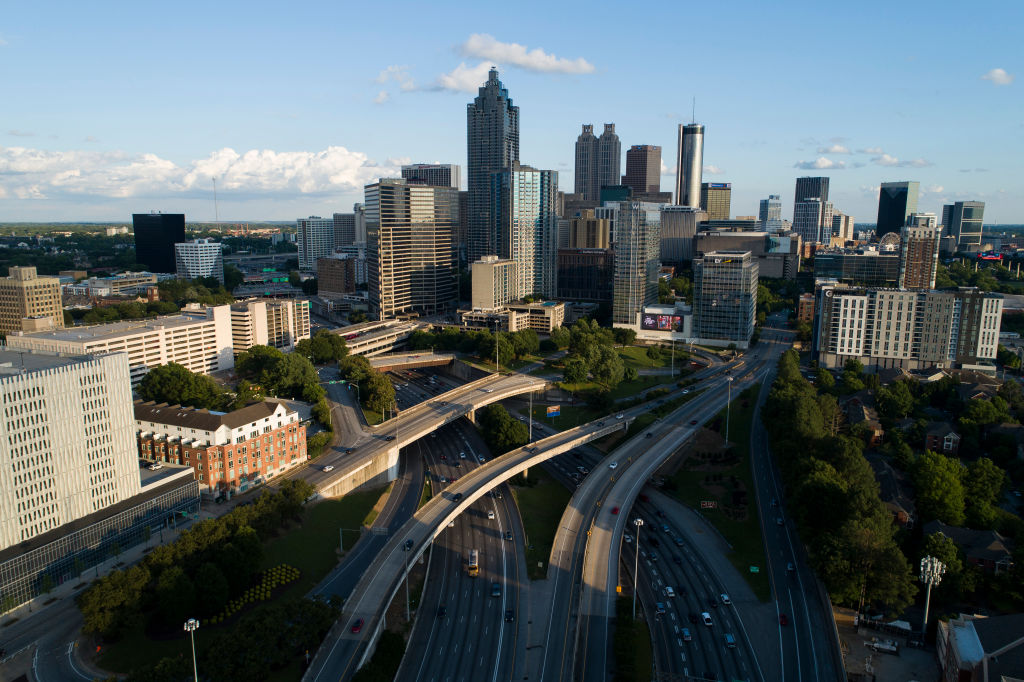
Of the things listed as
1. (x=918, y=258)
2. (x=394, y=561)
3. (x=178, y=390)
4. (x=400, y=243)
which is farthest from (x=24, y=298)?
(x=918, y=258)

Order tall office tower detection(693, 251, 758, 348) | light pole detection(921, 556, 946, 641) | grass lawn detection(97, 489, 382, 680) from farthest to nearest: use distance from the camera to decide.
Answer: tall office tower detection(693, 251, 758, 348)
light pole detection(921, 556, 946, 641)
grass lawn detection(97, 489, 382, 680)

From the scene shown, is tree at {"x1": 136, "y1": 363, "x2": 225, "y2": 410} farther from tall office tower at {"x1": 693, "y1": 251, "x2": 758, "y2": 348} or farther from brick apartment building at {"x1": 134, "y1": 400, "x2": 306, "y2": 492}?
tall office tower at {"x1": 693, "y1": 251, "x2": 758, "y2": 348}

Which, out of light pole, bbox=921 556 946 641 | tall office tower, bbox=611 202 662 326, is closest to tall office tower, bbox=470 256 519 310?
tall office tower, bbox=611 202 662 326

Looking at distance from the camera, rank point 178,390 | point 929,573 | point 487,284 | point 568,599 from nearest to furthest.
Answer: point 929,573 → point 568,599 → point 178,390 → point 487,284

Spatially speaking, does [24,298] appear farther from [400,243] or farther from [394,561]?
[394,561]

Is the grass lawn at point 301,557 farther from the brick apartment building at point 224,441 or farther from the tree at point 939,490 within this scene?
the tree at point 939,490

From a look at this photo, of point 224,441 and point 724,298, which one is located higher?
point 724,298
